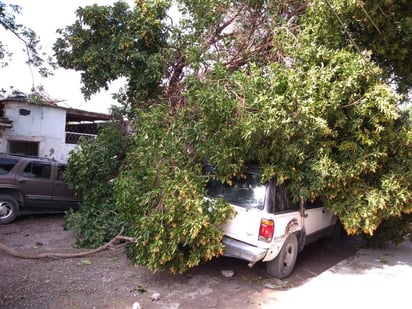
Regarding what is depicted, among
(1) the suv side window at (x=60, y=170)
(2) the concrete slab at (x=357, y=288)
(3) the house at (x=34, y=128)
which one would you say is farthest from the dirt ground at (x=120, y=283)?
(3) the house at (x=34, y=128)

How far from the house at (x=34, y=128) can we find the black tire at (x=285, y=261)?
871 cm

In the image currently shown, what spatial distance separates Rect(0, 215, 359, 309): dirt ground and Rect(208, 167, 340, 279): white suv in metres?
0.51

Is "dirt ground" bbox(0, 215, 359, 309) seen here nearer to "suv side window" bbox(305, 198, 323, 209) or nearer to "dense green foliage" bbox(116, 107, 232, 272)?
"dense green foliage" bbox(116, 107, 232, 272)

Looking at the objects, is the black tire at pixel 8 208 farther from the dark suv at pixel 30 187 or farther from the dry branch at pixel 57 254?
the dry branch at pixel 57 254

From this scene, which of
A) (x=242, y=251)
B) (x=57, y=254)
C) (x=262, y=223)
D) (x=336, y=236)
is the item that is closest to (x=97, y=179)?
(x=57, y=254)

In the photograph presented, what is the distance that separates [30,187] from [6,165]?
0.75 m

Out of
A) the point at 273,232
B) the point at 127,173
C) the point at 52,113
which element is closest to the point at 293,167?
the point at 273,232

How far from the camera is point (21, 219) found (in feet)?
26.8

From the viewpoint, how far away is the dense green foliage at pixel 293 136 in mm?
4629

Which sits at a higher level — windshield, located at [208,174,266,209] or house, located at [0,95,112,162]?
house, located at [0,95,112,162]

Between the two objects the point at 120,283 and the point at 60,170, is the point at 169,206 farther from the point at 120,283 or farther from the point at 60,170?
the point at 60,170

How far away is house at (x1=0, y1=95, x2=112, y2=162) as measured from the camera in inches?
456

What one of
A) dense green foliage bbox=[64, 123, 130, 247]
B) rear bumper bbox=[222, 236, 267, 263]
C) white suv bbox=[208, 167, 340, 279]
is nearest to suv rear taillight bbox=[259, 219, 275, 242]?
white suv bbox=[208, 167, 340, 279]

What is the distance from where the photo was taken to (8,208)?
7.63 metres
